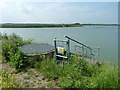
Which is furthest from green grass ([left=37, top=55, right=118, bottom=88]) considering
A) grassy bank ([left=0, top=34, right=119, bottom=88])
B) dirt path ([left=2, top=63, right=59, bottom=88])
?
dirt path ([left=2, top=63, right=59, bottom=88])

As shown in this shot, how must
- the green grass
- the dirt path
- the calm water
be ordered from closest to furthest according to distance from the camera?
the green grass, the dirt path, the calm water

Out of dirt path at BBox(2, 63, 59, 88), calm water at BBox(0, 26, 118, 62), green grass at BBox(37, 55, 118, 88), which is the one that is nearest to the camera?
green grass at BBox(37, 55, 118, 88)

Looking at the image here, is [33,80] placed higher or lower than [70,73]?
lower

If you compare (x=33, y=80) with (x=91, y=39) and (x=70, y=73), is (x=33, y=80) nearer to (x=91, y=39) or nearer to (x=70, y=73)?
(x=70, y=73)

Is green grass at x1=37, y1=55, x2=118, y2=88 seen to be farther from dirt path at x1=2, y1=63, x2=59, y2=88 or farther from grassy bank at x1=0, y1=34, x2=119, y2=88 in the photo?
dirt path at x1=2, y1=63, x2=59, y2=88

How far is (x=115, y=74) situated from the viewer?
3.08 metres

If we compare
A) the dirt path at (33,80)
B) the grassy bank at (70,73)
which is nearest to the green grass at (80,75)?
the grassy bank at (70,73)

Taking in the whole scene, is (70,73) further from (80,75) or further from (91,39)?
(91,39)

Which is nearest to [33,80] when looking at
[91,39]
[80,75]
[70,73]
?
[70,73]

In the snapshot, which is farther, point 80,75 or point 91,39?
point 91,39

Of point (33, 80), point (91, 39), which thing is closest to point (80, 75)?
point (33, 80)

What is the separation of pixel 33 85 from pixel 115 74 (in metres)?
2.37

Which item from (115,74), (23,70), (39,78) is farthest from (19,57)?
(115,74)

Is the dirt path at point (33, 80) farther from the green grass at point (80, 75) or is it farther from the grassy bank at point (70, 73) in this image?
the green grass at point (80, 75)
